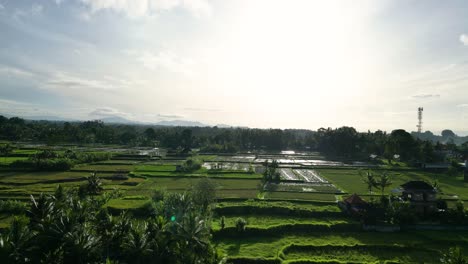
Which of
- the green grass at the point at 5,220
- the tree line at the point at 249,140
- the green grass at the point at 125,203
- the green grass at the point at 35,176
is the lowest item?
the green grass at the point at 5,220

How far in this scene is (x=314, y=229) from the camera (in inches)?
1235

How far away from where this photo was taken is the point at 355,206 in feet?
115

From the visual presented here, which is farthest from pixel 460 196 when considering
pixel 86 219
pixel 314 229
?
pixel 86 219

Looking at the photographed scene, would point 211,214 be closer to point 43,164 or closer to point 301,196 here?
point 301,196

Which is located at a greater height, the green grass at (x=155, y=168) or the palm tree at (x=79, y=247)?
the palm tree at (x=79, y=247)

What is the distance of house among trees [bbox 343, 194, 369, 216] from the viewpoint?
34.2m

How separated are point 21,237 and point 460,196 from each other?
57.3 meters

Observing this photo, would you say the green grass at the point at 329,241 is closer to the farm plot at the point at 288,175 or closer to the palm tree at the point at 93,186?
the palm tree at the point at 93,186

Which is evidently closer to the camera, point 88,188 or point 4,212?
point 4,212

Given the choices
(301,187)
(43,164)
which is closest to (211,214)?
(301,187)

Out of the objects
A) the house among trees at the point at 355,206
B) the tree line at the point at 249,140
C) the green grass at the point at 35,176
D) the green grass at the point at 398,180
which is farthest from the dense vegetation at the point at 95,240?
the tree line at the point at 249,140

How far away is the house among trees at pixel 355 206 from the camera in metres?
34.2

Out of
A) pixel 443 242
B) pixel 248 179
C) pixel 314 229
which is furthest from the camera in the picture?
pixel 248 179

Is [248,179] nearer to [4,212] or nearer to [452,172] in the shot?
[4,212]
